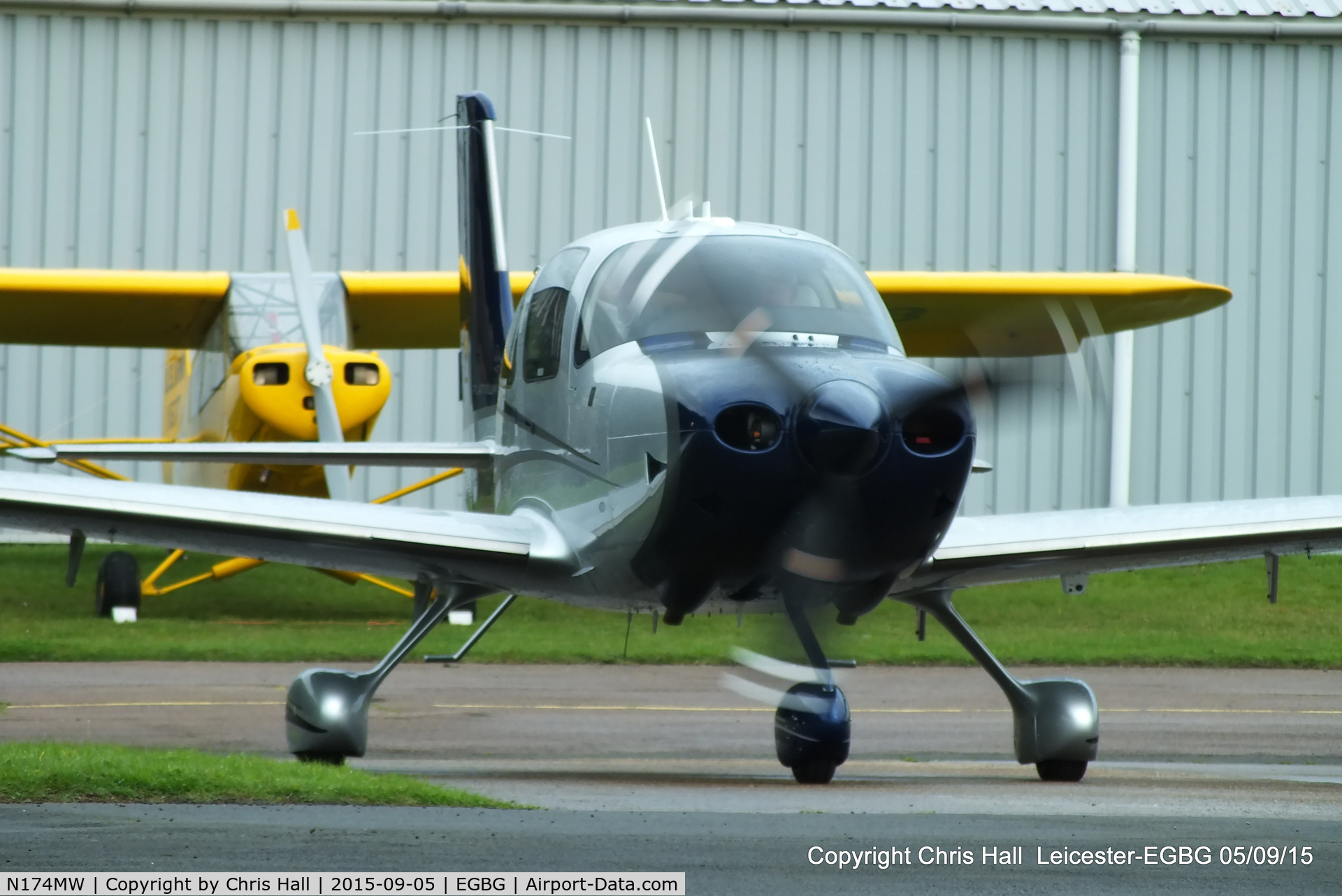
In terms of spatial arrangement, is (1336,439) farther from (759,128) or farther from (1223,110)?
(759,128)

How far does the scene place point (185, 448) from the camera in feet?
30.2

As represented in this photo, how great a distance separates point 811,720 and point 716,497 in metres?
1.46

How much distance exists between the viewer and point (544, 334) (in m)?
7.54

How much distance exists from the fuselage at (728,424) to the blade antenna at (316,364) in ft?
21.1

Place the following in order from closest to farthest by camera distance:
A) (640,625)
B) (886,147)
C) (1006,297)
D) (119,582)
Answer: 1. (119,582)
2. (1006,297)
3. (640,625)
4. (886,147)

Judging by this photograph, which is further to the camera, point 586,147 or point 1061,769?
point 586,147

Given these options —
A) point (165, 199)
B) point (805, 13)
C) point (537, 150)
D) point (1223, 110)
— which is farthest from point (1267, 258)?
point (165, 199)

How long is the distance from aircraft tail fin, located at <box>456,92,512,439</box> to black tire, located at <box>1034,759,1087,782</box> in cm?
358

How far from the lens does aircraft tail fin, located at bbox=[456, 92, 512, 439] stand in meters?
9.73

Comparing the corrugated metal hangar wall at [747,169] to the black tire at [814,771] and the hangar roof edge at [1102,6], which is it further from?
the black tire at [814,771]

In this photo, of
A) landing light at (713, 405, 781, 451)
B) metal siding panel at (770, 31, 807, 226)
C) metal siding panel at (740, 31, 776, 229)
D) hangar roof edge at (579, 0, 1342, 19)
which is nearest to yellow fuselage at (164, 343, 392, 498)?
metal siding panel at (740, 31, 776, 229)

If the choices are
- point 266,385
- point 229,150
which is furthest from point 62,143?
point 266,385

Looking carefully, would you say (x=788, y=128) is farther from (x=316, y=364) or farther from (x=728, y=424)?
(x=728, y=424)

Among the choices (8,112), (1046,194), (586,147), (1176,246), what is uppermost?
(8,112)
